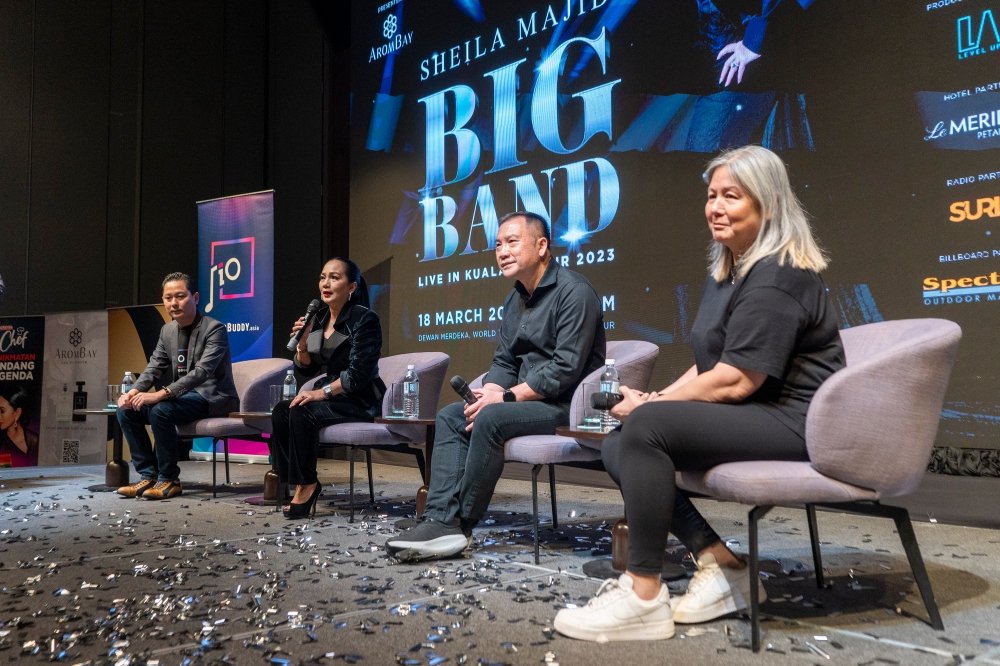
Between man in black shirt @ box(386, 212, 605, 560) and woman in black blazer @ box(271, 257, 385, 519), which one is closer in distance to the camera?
man in black shirt @ box(386, 212, 605, 560)

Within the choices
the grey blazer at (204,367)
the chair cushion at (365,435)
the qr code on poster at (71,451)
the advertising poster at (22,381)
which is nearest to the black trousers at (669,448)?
the chair cushion at (365,435)

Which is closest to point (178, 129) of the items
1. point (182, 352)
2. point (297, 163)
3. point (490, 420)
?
point (297, 163)

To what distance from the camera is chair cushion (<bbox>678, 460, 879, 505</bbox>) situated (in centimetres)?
182

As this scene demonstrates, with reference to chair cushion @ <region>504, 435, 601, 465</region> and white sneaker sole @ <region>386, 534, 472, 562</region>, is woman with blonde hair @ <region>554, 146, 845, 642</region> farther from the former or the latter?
white sneaker sole @ <region>386, 534, 472, 562</region>

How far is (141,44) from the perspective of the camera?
7801 mm

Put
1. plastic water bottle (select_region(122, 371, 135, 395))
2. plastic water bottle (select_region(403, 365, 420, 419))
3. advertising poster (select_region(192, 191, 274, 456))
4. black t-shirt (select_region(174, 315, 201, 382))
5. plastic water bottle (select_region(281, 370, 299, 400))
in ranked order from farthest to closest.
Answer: advertising poster (select_region(192, 191, 274, 456))
plastic water bottle (select_region(122, 371, 135, 395))
black t-shirt (select_region(174, 315, 201, 382))
plastic water bottle (select_region(281, 370, 299, 400))
plastic water bottle (select_region(403, 365, 420, 419))

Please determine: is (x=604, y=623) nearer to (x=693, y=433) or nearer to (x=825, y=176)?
(x=693, y=433)

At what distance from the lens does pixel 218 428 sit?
457 cm

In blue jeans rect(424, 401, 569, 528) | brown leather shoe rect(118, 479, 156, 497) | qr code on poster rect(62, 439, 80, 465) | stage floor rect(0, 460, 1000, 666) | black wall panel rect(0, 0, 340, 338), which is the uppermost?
black wall panel rect(0, 0, 340, 338)

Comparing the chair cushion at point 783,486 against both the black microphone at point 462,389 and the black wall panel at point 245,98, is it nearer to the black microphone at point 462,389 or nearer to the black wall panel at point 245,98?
the black microphone at point 462,389

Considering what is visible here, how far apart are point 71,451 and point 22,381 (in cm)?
73

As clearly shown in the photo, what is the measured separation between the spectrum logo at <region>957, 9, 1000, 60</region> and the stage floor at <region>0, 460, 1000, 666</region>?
1.96 meters

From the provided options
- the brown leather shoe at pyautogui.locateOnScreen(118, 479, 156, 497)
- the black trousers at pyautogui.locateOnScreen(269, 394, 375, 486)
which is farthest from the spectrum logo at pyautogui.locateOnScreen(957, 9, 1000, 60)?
the brown leather shoe at pyautogui.locateOnScreen(118, 479, 156, 497)

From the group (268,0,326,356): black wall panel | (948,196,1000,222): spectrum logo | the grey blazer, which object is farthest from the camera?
(268,0,326,356): black wall panel
